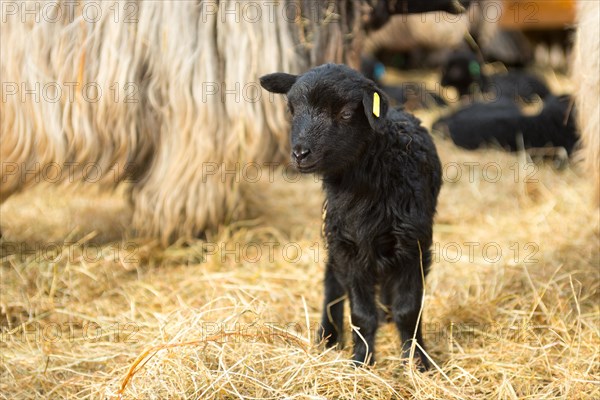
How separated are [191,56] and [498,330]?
1.77 metres

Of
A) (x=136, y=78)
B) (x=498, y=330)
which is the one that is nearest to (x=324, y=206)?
(x=498, y=330)

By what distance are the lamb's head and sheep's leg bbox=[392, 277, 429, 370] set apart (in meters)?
0.47

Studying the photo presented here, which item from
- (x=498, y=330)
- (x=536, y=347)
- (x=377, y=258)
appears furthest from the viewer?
(x=498, y=330)

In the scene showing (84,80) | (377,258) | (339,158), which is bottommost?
(377,258)

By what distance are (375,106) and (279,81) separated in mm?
369

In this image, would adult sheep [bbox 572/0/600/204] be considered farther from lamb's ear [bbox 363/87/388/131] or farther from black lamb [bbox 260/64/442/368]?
lamb's ear [bbox 363/87/388/131]

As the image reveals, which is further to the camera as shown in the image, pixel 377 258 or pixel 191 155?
pixel 191 155

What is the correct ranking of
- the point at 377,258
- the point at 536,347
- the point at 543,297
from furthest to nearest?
the point at 543,297, the point at 536,347, the point at 377,258

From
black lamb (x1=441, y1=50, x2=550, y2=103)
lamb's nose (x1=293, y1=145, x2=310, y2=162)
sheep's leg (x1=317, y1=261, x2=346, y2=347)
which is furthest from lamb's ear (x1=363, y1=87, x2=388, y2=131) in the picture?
black lamb (x1=441, y1=50, x2=550, y2=103)

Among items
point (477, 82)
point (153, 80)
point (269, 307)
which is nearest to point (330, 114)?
point (269, 307)

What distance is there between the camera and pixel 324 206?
7.98 ft

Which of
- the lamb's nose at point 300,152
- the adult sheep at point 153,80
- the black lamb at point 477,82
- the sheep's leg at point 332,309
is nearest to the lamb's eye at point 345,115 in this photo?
the lamb's nose at point 300,152

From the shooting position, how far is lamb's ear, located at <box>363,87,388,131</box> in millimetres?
2047

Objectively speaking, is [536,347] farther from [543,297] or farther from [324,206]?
[324,206]
